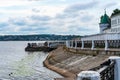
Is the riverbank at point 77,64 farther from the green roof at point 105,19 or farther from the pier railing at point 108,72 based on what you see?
the green roof at point 105,19

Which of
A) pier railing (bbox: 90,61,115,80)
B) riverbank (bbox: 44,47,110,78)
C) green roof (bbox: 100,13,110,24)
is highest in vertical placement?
green roof (bbox: 100,13,110,24)

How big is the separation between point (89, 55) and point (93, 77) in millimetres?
29870

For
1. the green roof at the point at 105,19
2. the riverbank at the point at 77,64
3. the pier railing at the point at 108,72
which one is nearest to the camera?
the pier railing at the point at 108,72

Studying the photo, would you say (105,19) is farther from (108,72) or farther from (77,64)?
(108,72)

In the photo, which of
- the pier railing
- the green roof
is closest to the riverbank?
the pier railing

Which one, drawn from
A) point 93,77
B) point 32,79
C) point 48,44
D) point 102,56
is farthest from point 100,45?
point 48,44

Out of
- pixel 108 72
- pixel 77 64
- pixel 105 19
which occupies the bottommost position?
pixel 77 64

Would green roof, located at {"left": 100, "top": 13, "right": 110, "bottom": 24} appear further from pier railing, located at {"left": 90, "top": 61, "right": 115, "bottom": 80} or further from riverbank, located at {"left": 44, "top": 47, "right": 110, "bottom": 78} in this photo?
pier railing, located at {"left": 90, "top": 61, "right": 115, "bottom": 80}

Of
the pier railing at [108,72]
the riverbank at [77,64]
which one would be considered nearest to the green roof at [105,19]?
the riverbank at [77,64]

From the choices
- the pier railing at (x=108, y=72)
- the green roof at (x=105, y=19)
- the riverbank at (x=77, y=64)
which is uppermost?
the green roof at (x=105, y=19)

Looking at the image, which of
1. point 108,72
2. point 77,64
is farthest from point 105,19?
point 108,72

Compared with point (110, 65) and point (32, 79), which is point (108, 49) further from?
point (110, 65)

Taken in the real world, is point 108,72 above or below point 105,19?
below

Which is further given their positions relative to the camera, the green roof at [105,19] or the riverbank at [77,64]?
the green roof at [105,19]
